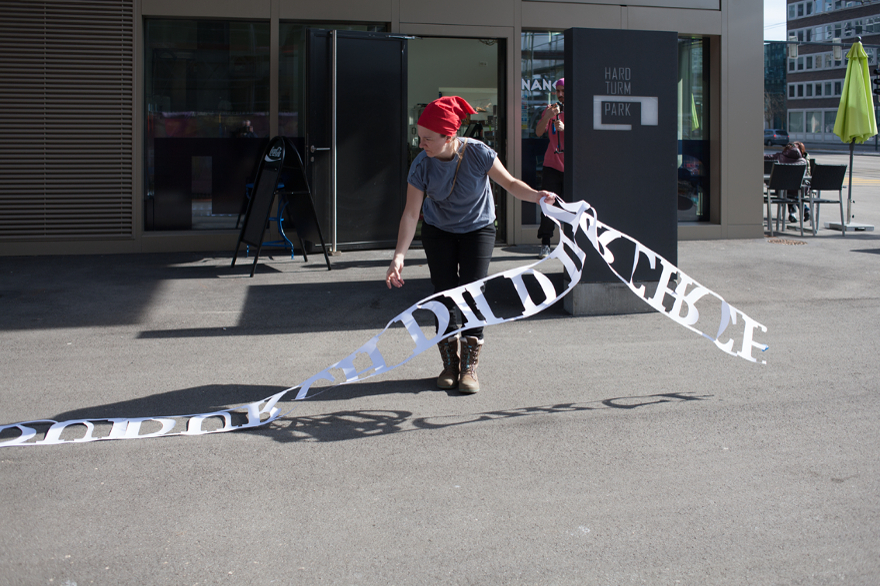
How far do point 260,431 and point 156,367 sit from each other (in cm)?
168

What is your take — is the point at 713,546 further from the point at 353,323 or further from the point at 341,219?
the point at 341,219

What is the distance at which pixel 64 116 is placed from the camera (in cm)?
1090

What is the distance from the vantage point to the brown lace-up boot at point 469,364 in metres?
5.20

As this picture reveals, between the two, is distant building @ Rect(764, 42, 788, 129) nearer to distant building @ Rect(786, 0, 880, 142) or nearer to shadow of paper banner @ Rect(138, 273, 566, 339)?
distant building @ Rect(786, 0, 880, 142)

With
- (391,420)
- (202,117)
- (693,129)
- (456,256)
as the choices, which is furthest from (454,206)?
(693,129)

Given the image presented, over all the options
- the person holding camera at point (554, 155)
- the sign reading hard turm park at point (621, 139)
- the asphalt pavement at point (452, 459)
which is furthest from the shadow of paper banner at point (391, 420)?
the person holding camera at point (554, 155)

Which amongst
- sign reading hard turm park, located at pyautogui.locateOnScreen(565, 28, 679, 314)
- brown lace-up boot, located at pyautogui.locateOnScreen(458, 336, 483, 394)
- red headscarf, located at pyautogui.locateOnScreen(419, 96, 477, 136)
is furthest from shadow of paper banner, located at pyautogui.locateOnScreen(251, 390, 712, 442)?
sign reading hard turm park, located at pyautogui.locateOnScreen(565, 28, 679, 314)

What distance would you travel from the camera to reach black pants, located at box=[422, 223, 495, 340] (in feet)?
17.2

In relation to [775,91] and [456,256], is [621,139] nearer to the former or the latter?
[456,256]

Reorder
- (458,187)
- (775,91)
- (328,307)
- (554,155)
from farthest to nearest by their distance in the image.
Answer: (775,91) < (554,155) < (328,307) < (458,187)

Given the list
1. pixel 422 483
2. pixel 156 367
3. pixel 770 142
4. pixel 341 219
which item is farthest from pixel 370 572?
pixel 770 142

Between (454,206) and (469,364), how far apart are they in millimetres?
966

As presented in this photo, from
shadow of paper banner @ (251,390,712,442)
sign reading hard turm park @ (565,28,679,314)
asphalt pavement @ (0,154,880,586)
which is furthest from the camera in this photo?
sign reading hard turm park @ (565,28,679,314)

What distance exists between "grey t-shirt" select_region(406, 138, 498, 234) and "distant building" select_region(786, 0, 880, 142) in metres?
91.8
